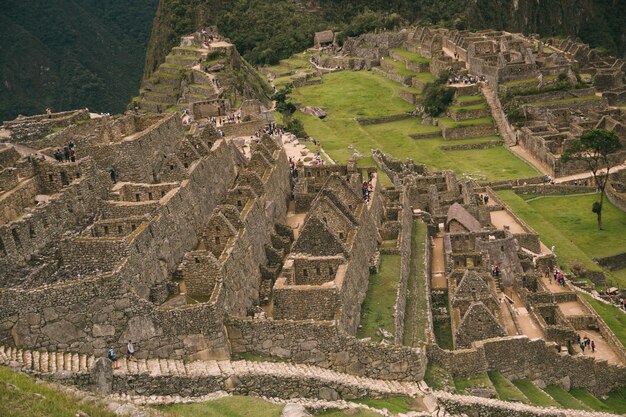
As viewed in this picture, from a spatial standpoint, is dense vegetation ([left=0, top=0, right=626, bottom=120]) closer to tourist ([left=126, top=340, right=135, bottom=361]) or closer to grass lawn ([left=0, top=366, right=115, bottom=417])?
tourist ([left=126, top=340, right=135, bottom=361])

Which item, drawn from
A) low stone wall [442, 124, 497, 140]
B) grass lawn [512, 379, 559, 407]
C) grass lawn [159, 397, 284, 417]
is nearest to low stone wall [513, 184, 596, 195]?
low stone wall [442, 124, 497, 140]

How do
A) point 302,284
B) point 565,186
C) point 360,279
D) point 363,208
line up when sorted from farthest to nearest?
point 565,186, point 363,208, point 360,279, point 302,284

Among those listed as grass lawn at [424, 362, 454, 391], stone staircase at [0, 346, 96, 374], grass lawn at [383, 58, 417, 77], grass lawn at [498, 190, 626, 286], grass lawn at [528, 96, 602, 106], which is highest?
stone staircase at [0, 346, 96, 374]

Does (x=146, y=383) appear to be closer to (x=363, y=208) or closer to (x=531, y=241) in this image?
(x=363, y=208)

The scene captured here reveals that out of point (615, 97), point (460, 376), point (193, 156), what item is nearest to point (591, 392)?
point (460, 376)

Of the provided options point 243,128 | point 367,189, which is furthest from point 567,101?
point 367,189

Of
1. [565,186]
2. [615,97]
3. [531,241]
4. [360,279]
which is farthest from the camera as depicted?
[615,97]

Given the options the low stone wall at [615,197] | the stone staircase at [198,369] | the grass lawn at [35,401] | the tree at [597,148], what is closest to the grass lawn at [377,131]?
the tree at [597,148]
